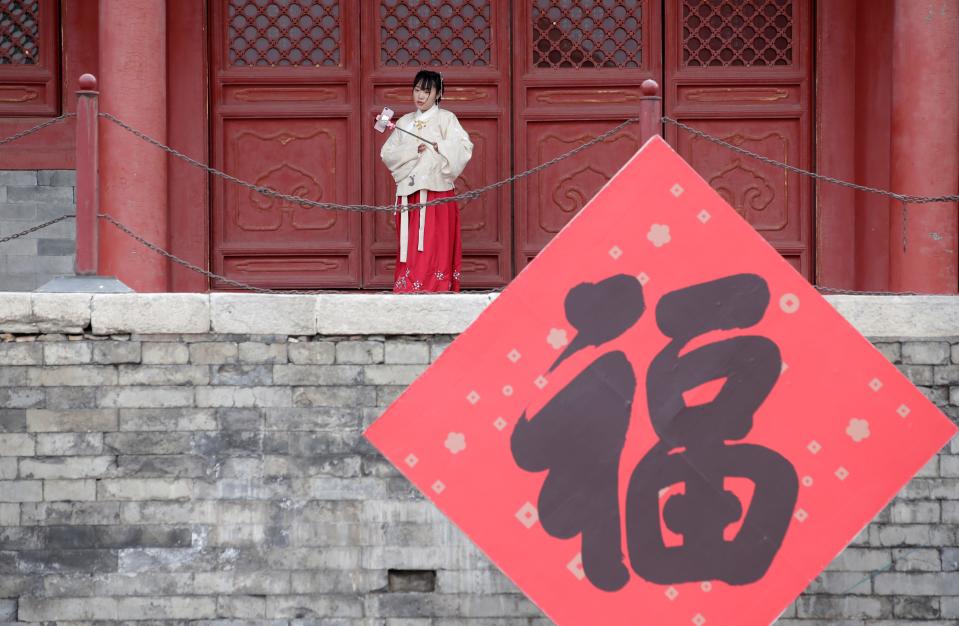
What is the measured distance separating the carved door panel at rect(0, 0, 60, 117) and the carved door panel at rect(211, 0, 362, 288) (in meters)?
0.98

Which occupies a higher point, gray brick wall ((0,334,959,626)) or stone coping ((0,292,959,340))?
stone coping ((0,292,959,340))

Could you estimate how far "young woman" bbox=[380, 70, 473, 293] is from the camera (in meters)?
6.95

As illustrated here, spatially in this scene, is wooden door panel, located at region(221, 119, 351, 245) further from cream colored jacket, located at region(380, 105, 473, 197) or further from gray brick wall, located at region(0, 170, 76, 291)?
gray brick wall, located at region(0, 170, 76, 291)

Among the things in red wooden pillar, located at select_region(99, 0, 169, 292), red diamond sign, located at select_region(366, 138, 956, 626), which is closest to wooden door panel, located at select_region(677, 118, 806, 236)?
red wooden pillar, located at select_region(99, 0, 169, 292)

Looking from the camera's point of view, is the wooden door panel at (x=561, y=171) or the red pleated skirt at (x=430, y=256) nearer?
the red pleated skirt at (x=430, y=256)

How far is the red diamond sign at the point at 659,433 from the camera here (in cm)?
330

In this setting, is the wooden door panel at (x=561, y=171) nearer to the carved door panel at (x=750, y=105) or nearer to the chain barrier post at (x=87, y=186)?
the carved door panel at (x=750, y=105)

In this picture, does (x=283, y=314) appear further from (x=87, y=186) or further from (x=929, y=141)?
(x=929, y=141)

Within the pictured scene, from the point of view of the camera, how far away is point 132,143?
6957 mm

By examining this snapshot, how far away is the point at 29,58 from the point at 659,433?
5879 mm

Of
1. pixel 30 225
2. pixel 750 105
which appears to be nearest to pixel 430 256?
pixel 750 105

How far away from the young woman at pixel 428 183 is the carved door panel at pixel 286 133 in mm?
876

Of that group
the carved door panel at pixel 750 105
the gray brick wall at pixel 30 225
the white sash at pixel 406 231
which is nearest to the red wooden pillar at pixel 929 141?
the carved door panel at pixel 750 105

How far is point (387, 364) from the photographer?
5.47 meters
